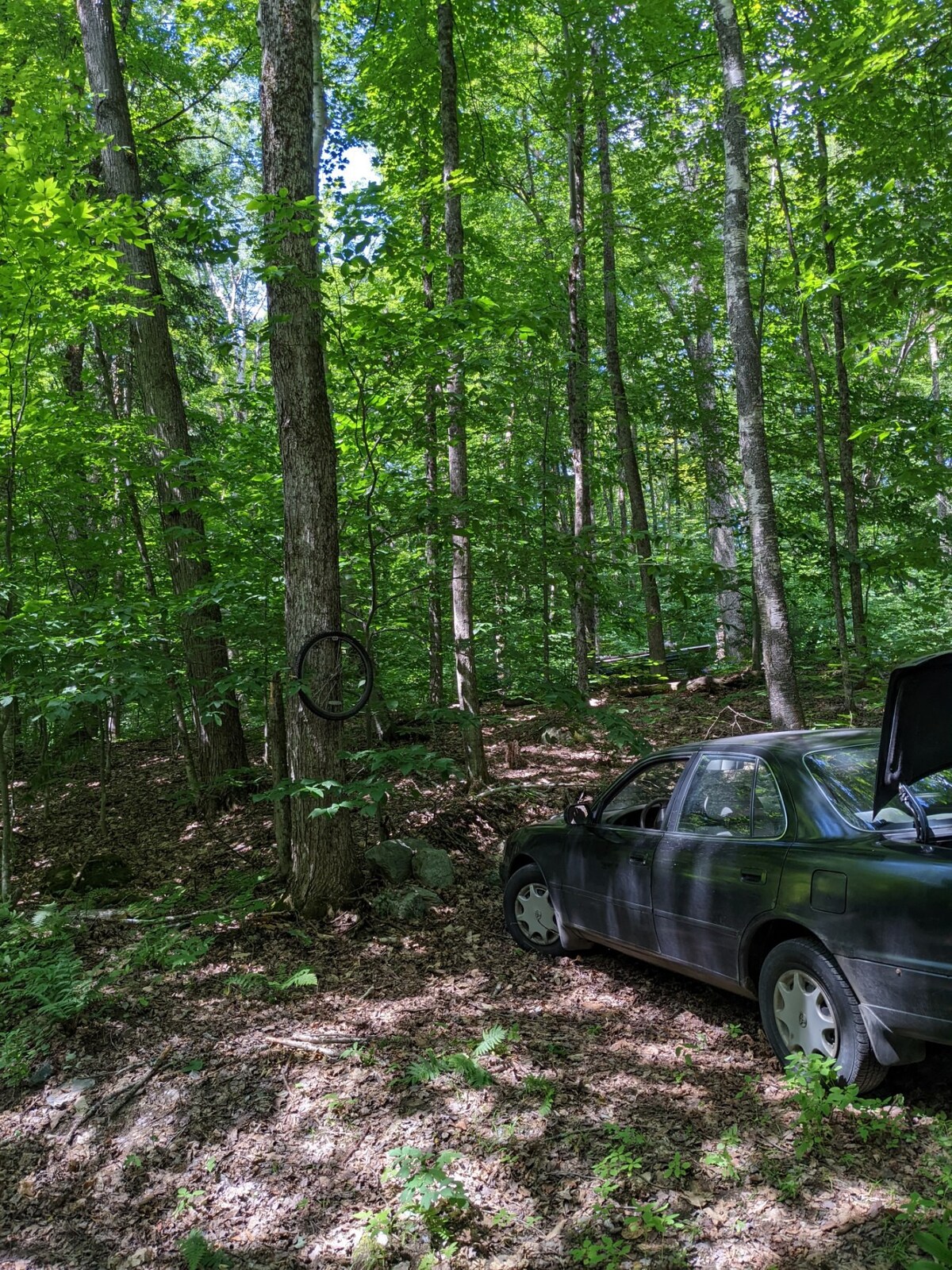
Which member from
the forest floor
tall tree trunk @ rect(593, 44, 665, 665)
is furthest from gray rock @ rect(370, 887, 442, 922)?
tall tree trunk @ rect(593, 44, 665, 665)

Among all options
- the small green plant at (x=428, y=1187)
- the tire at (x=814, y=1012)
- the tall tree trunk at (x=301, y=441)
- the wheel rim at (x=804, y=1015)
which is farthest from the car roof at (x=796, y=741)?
the tall tree trunk at (x=301, y=441)

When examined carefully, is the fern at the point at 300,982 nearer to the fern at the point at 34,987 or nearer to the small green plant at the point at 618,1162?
the fern at the point at 34,987

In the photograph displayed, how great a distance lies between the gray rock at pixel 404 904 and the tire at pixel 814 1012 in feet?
10.3

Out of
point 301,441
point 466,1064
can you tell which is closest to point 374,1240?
point 466,1064

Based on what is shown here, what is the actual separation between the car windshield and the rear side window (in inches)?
9.8

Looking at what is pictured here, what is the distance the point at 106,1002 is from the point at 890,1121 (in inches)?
177

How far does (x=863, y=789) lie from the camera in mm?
3736

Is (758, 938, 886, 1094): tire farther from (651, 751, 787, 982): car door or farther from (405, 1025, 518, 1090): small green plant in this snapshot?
(405, 1025, 518, 1090): small green plant

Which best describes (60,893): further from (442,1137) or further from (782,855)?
(782,855)

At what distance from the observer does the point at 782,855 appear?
12.1 ft

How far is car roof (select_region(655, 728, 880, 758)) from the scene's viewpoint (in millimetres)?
4055

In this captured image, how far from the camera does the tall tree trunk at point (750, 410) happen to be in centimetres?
841

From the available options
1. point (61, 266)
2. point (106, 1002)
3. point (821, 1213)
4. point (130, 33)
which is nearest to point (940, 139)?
→ point (61, 266)

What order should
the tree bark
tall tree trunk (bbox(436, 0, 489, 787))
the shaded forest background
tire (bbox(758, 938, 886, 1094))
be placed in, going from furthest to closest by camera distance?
tall tree trunk (bbox(436, 0, 489, 787)) → the tree bark → the shaded forest background → tire (bbox(758, 938, 886, 1094))
